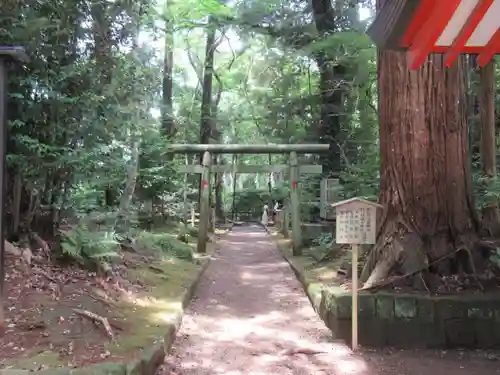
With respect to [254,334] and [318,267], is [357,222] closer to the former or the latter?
[254,334]

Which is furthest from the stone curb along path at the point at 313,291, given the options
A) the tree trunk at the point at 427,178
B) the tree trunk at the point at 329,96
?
the tree trunk at the point at 329,96

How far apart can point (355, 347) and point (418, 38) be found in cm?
360

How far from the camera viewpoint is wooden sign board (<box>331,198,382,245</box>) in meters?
5.94

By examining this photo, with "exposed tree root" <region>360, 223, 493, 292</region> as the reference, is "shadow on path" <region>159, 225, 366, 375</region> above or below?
below

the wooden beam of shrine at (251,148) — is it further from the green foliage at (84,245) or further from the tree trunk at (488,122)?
the green foliage at (84,245)

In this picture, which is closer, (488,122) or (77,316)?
(77,316)

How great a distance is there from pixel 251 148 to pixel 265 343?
9.32 m

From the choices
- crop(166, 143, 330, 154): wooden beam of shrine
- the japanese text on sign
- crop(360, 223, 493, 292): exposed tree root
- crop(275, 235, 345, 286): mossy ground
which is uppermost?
crop(166, 143, 330, 154): wooden beam of shrine

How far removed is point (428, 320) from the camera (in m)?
5.68

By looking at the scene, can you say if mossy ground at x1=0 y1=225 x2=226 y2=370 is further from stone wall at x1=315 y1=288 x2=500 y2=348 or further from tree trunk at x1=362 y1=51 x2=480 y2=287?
tree trunk at x1=362 y1=51 x2=480 y2=287

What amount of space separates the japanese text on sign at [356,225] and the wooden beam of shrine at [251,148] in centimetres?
802

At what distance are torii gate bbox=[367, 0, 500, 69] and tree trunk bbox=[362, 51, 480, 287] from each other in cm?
258

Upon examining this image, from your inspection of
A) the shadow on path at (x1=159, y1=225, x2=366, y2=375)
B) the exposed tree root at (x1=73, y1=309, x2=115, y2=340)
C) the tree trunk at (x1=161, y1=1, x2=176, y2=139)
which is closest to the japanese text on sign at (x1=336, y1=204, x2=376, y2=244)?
the shadow on path at (x1=159, y1=225, x2=366, y2=375)

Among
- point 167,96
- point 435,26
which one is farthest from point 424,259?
point 167,96
